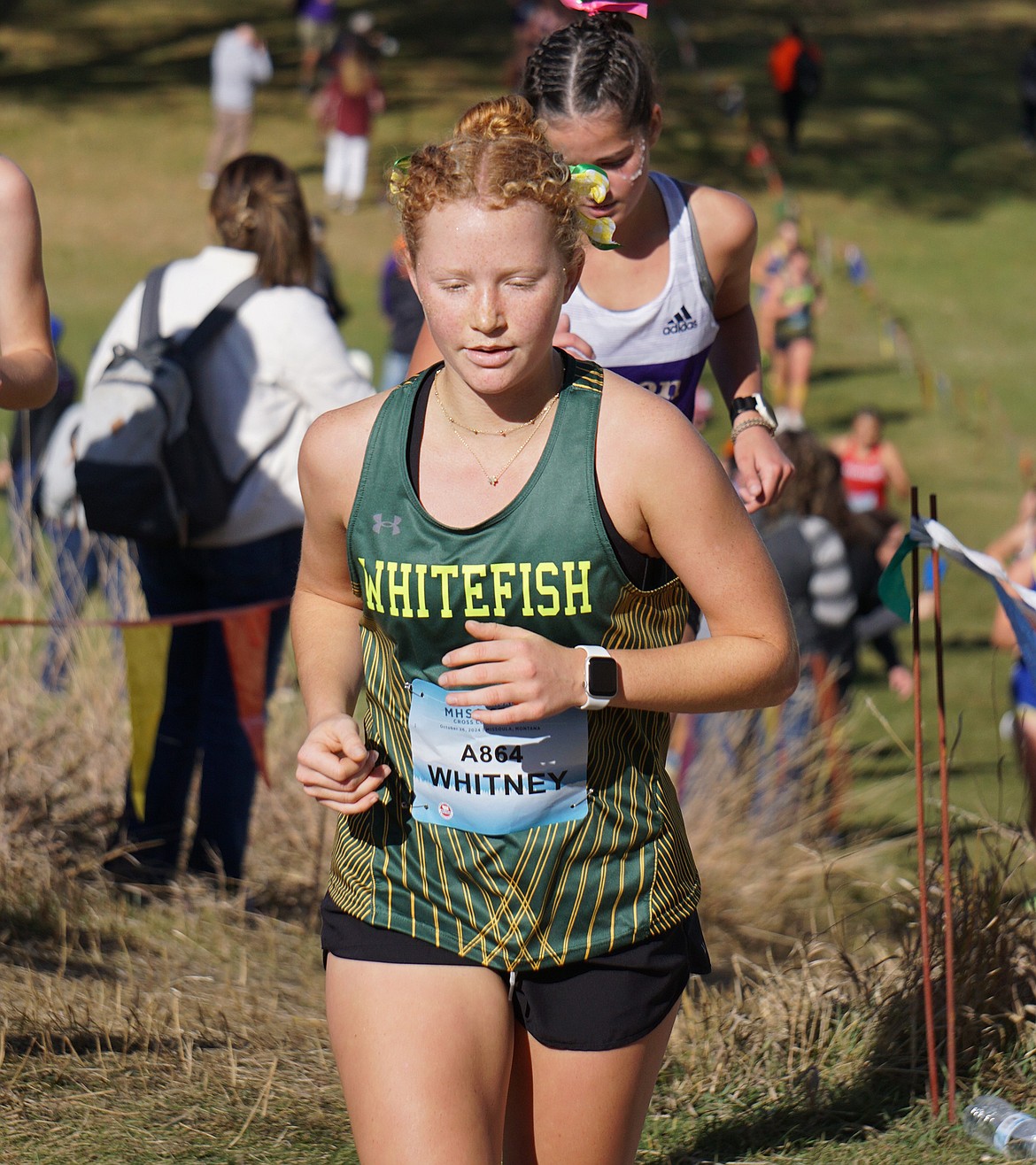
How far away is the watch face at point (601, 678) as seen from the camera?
2016 millimetres

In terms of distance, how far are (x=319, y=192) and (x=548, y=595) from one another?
63.0 ft

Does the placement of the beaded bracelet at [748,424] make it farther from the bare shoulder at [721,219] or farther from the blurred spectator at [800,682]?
the blurred spectator at [800,682]

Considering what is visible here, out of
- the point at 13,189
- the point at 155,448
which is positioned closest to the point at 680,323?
the point at 13,189

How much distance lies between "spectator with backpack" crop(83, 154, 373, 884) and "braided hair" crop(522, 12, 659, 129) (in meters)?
1.52

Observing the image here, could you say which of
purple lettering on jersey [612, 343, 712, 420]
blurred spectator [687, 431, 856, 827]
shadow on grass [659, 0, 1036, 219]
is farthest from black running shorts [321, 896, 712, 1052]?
shadow on grass [659, 0, 1036, 219]

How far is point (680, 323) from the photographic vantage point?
318 cm

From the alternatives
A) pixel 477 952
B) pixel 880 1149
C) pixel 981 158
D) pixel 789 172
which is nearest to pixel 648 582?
pixel 477 952

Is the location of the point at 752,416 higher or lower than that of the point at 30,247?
lower

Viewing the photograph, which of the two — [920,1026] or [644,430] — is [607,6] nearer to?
[644,430]

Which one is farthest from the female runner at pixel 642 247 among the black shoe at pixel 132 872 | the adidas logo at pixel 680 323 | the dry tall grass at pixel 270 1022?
the black shoe at pixel 132 872

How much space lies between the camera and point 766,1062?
333cm

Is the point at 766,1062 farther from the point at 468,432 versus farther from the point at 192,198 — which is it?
the point at 192,198

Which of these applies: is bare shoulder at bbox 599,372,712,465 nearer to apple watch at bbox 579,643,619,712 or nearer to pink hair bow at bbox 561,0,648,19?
apple watch at bbox 579,643,619,712

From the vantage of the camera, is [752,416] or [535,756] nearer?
[535,756]
